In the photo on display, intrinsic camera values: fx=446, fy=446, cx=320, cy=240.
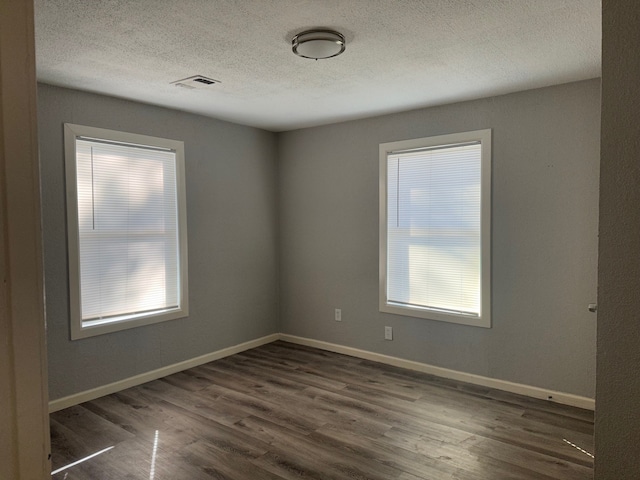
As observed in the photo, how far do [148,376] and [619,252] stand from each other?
384cm

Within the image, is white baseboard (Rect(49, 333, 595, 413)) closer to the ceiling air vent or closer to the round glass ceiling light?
the ceiling air vent

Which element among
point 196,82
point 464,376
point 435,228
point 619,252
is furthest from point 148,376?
point 619,252

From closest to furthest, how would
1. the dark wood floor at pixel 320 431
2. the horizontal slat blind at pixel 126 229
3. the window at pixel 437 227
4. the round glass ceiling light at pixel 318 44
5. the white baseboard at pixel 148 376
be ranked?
the round glass ceiling light at pixel 318 44 < the dark wood floor at pixel 320 431 < the white baseboard at pixel 148 376 < the horizontal slat blind at pixel 126 229 < the window at pixel 437 227

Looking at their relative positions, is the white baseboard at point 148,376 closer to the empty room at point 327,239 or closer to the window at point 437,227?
the empty room at point 327,239

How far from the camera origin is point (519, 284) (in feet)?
11.7

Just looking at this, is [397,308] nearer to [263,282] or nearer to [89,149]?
[263,282]

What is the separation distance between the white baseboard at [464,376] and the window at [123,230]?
5.25 ft

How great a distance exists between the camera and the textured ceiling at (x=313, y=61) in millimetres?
2152

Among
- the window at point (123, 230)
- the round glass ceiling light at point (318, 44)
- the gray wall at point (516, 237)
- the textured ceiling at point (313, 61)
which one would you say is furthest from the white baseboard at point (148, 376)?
the round glass ceiling light at point (318, 44)

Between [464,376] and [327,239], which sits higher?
[327,239]

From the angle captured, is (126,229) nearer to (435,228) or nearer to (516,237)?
(435,228)

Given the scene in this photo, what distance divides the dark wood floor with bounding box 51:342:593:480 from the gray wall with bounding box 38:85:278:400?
33 cm

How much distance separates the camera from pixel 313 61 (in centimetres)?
287

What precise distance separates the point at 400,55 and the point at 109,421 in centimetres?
317
